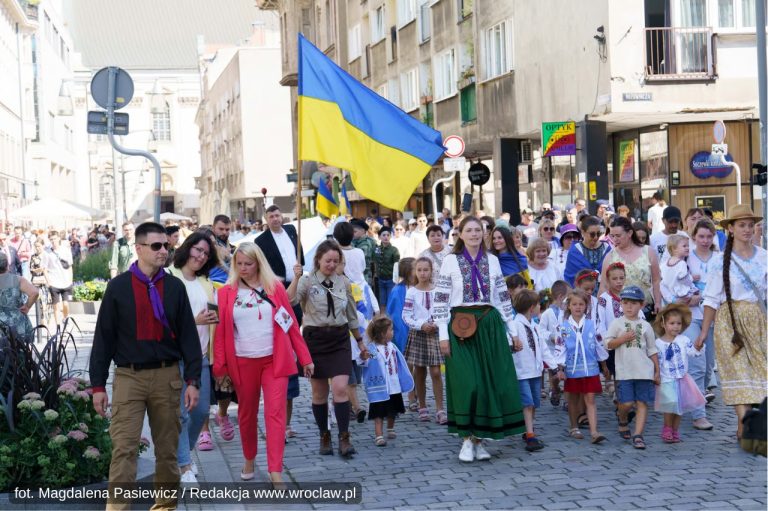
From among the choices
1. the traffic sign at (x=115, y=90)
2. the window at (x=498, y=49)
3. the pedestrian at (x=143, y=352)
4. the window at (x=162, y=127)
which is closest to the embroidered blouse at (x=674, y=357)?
the pedestrian at (x=143, y=352)

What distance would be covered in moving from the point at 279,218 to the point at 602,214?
25.2ft

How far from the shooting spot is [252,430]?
8.38 m

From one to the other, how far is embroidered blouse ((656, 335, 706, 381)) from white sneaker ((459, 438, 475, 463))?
1.84 m

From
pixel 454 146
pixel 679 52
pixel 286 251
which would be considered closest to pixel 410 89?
pixel 679 52

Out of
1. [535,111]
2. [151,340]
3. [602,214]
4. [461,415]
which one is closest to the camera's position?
[151,340]

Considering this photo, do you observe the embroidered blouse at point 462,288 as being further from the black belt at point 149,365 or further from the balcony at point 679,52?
the balcony at point 679,52

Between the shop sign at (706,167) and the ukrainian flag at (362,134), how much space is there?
1661 centimetres

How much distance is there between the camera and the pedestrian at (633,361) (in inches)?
372

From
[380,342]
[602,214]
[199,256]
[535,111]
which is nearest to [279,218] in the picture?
[380,342]

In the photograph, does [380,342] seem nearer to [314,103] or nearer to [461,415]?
[461,415]

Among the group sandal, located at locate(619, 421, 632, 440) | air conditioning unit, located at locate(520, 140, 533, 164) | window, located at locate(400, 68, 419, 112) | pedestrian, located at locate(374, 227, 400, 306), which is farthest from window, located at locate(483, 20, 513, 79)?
sandal, located at locate(619, 421, 632, 440)

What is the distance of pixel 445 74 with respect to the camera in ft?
114

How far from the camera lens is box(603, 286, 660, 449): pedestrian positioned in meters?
9.44

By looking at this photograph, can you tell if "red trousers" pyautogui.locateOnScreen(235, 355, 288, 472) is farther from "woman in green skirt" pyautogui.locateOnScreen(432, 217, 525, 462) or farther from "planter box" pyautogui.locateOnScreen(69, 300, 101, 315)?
"planter box" pyautogui.locateOnScreen(69, 300, 101, 315)
